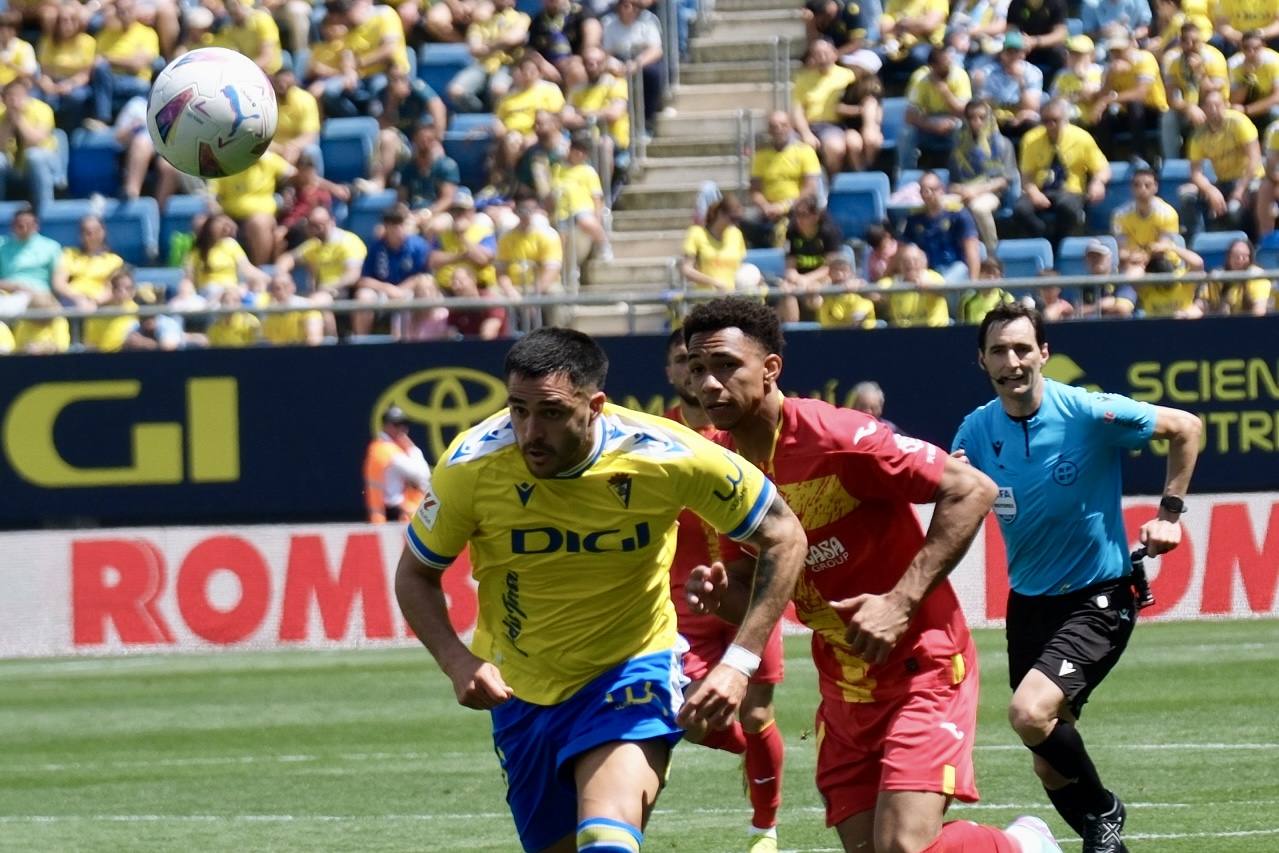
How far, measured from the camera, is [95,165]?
22.3 metres

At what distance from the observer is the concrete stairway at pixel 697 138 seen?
2058 centimetres

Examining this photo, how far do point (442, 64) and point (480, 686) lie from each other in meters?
17.2

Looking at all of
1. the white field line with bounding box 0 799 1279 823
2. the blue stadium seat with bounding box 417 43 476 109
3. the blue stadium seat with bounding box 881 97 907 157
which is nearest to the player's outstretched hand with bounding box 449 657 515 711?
the white field line with bounding box 0 799 1279 823

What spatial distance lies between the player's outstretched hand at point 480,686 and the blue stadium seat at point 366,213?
48.9ft

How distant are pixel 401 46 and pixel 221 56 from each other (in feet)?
32.7

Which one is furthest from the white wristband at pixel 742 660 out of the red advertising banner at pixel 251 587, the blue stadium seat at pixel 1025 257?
the blue stadium seat at pixel 1025 257

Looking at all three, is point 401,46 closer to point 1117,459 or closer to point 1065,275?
point 1065,275

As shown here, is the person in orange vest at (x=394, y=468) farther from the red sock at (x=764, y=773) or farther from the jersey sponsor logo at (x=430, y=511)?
the jersey sponsor logo at (x=430, y=511)

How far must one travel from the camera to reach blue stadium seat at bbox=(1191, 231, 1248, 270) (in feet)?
58.3

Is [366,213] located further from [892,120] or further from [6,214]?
[892,120]

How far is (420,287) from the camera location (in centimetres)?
1878

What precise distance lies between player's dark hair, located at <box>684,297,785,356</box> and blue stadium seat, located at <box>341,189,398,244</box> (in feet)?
47.0

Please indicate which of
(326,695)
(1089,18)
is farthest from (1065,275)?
(326,695)

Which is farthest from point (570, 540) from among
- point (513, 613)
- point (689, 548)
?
point (689, 548)
